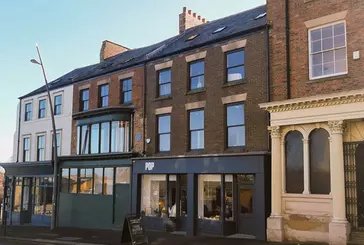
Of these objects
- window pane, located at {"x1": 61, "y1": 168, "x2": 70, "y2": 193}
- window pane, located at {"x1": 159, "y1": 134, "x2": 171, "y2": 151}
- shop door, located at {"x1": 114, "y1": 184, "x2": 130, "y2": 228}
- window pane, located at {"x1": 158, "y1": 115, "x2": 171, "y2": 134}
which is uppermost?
window pane, located at {"x1": 158, "y1": 115, "x2": 171, "y2": 134}

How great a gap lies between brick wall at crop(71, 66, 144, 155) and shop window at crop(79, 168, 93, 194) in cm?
153

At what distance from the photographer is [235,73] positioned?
18250 mm

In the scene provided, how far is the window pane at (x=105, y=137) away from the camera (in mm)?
23250

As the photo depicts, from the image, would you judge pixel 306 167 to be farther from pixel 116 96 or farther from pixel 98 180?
pixel 98 180

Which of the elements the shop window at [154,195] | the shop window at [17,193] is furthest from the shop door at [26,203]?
the shop window at [154,195]

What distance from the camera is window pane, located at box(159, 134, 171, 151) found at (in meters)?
20.5

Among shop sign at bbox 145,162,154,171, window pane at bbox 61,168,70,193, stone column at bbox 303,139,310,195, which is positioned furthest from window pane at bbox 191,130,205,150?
window pane at bbox 61,168,70,193

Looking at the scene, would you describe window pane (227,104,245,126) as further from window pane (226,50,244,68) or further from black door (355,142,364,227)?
black door (355,142,364,227)

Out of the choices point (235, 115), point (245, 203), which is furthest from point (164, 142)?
point (245, 203)

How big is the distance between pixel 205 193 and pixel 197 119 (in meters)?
3.47

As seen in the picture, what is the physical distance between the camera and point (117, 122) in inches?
900

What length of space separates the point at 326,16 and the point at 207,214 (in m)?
9.71

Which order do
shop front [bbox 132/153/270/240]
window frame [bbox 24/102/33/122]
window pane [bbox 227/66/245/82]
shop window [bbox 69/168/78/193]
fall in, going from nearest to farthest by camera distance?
shop front [bbox 132/153/270/240] < window pane [bbox 227/66/245/82] < shop window [bbox 69/168/78/193] < window frame [bbox 24/102/33/122]

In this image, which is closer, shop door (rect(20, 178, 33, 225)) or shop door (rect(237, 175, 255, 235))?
shop door (rect(237, 175, 255, 235))
